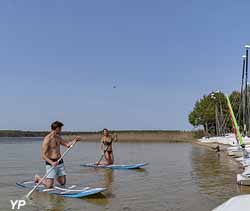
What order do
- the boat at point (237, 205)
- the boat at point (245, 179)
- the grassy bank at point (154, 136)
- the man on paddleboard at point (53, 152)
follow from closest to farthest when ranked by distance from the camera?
the boat at point (237, 205) < the man on paddleboard at point (53, 152) < the boat at point (245, 179) < the grassy bank at point (154, 136)

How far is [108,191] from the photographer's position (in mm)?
11094

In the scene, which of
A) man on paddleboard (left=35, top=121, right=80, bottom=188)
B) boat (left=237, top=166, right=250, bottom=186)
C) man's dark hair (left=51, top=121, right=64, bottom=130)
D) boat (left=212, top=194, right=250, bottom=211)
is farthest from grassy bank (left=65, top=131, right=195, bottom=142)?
boat (left=212, top=194, right=250, bottom=211)

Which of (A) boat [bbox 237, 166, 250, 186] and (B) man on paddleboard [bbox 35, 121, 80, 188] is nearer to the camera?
(B) man on paddleboard [bbox 35, 121, 80, 188]

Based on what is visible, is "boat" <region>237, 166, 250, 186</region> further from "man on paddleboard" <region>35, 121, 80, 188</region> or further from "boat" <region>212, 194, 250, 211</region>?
"boat" <region>212, 194, 250, 211</region>

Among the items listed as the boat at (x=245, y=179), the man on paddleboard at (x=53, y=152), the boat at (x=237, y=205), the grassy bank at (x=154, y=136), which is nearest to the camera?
the boat at (x=237, y=205)

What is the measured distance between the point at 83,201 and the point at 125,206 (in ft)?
3.92

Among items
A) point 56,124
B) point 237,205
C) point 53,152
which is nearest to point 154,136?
point 53,152

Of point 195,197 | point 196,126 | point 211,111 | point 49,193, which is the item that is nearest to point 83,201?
point 49,193

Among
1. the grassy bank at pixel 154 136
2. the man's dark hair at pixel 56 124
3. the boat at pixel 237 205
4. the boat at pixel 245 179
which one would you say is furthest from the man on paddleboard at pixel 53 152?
the grassy bank at pixel 154 136

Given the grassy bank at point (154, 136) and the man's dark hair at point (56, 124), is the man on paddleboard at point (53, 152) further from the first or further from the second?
the grassy bank at point (154, 136)

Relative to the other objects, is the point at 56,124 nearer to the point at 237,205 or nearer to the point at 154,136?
the point at 237,205

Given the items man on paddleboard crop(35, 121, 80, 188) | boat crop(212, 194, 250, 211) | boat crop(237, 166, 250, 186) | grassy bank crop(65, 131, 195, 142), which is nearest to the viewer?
→ boat crop(212, 194, 250, 211)

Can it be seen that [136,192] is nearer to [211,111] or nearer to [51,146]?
[51,146]

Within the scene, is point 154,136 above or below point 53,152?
above
